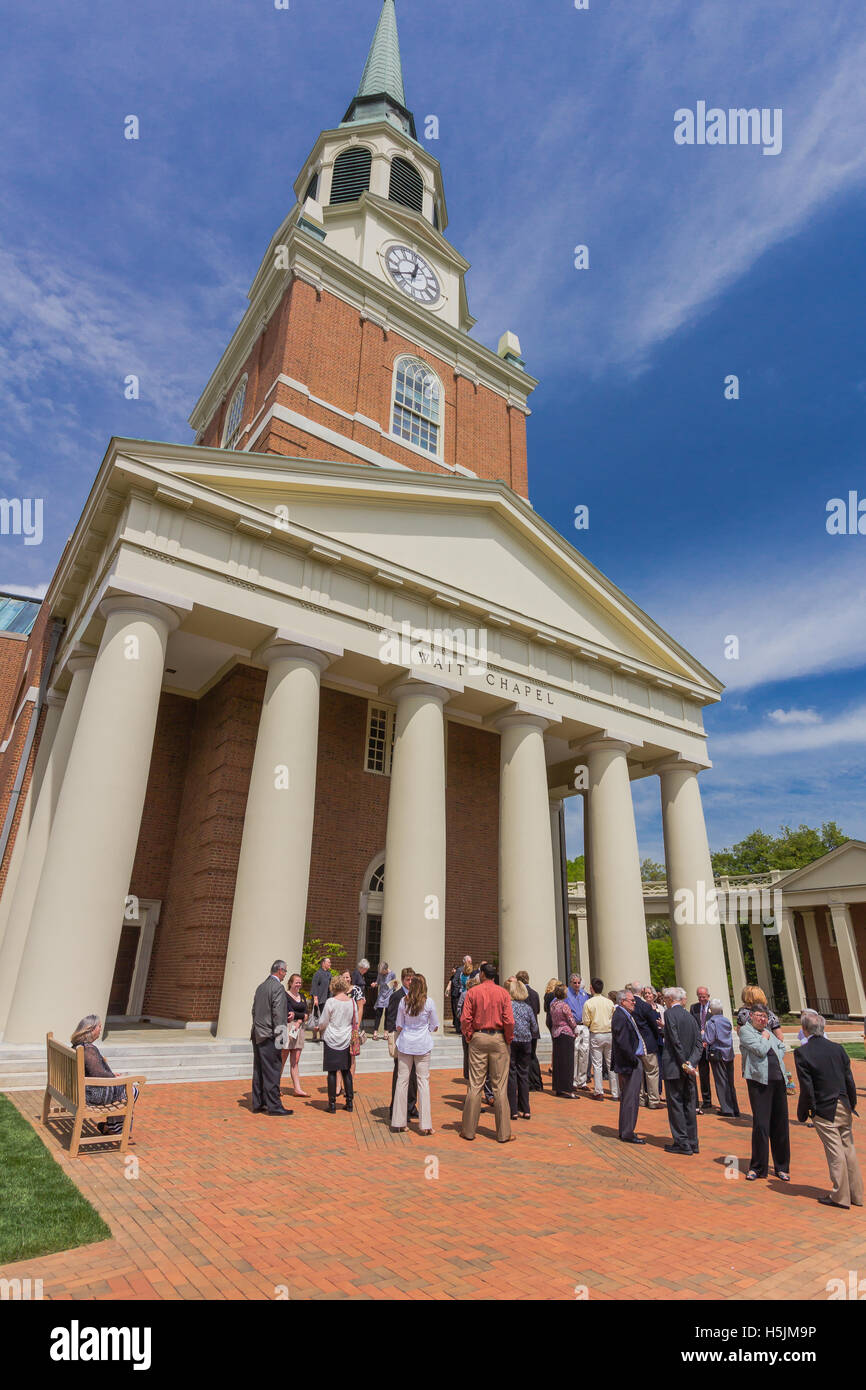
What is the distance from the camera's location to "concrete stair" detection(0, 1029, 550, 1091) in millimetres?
10000

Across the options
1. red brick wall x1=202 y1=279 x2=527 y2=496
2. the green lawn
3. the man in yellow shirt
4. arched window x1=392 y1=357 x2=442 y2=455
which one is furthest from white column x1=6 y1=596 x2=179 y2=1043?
arched window x1=392 y1=357 x2=442 y2=455

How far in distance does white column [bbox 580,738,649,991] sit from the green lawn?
14.3m

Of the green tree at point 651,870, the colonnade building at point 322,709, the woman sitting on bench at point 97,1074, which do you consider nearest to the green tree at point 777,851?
the green tree at point 651,870

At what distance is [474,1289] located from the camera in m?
4.19

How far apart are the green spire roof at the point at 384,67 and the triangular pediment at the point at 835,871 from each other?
131 ft

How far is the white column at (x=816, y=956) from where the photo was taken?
123ft

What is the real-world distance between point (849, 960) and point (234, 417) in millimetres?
35209

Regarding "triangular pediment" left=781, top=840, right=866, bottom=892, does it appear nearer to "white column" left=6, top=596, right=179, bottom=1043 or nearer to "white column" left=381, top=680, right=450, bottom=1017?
"white column" left=381, top=680, right=450, bottom=1017

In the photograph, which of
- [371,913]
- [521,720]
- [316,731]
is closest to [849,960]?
[521,720]

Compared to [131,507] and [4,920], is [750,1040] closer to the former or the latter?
[131,507]

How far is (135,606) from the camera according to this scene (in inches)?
519

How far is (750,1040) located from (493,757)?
15609mm

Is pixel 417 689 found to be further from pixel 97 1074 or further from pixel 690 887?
pixel 97 1074

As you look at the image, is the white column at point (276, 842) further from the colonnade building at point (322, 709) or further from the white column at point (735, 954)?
the white column at point (735, 954)
